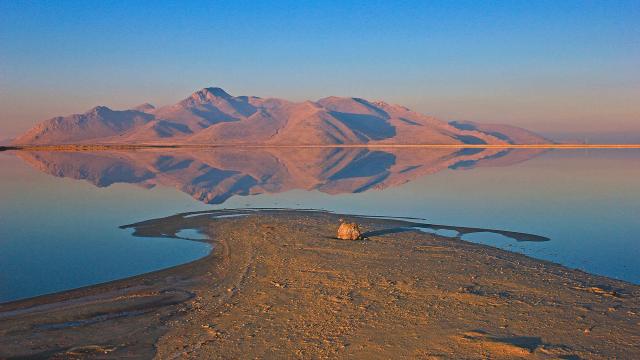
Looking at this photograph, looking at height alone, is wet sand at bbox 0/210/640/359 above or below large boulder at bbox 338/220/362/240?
below

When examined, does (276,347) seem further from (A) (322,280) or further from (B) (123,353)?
(A) (322,280)

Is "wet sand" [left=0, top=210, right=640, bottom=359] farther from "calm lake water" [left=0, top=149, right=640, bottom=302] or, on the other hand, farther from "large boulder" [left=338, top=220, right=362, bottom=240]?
"calm lake water" [left=0, top=149, right=640, bottom=302]

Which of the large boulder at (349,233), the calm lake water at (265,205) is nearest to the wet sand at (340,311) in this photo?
the large boulder at (349,233)

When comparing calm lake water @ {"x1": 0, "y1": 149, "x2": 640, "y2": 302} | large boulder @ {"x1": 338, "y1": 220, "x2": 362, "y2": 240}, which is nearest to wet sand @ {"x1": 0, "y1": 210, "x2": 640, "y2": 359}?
large boulder @ {"x1": 338, "y1": 220, "x2": 362, "y2": 240}

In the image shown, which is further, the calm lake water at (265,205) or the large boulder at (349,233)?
the large boulder at (349,233)

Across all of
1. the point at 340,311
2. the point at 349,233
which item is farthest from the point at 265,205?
the point at 340,311

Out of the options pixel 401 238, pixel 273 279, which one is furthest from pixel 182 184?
pixel 273 279

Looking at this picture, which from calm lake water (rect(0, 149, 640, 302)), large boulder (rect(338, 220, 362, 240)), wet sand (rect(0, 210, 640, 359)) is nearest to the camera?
wet sand (rect(0, 210, 640, 359))

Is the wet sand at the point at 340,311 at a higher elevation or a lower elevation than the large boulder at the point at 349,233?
lower

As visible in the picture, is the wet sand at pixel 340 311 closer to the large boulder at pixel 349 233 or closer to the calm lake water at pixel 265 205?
the large boulder at pixel 349 233
